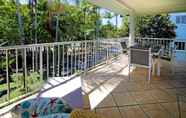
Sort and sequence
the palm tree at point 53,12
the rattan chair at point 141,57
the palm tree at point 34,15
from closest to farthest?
the rattan chair at point 141,57 → the palm tree at point 34,15 → the palm tree at point 53,12

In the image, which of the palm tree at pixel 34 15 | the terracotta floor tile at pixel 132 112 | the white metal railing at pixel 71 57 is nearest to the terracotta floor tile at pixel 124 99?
the terracotta floor tile at pixel 132 112

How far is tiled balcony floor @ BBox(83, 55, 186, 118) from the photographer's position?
316cm

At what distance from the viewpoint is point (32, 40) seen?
11.4m

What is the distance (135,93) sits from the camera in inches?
158

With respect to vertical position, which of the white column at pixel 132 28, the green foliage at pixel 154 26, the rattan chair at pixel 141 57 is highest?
the green foliage at pixel 154 26

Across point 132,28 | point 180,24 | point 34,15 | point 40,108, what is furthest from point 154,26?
point 40,108

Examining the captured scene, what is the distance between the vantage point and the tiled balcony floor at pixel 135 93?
10.4 ft

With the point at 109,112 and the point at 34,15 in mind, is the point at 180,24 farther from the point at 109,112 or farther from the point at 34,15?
the point at 109,112

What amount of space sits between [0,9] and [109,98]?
8.38 meters

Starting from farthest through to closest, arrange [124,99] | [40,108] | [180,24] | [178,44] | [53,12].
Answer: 1. [180,24]
2. [53,12]
3. [178,44]
4. [124,99]
5. [40,108]

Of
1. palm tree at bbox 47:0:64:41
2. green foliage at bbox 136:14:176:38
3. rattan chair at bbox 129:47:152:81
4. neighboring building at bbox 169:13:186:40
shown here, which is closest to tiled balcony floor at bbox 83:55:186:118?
rattan chair at bbox 129:47:152:81

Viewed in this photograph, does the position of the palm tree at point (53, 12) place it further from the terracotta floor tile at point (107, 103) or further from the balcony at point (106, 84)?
the terracotta floor tile at point (107, 103)

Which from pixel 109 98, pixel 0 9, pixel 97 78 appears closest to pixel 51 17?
pixel 0 9

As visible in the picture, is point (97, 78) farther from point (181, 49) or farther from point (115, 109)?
point (181, 49)
